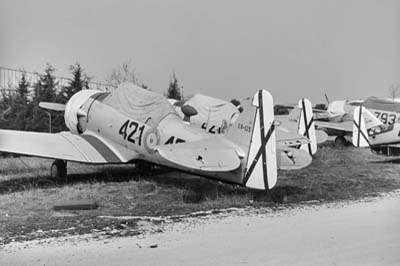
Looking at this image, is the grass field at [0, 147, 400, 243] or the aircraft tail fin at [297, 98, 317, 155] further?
the aircraft tail fin at [297, 98, 317, 155]

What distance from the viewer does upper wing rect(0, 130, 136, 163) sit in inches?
350

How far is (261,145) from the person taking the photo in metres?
6.64

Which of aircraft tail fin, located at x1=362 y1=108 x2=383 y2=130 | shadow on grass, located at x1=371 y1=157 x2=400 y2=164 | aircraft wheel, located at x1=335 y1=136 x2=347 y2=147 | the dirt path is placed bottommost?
aircraft wheel, located at x1=335 y1=136 x2=347 y2=147

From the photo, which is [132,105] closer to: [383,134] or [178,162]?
[178,162]

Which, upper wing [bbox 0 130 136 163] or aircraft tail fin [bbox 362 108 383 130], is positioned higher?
aircraft tail fin [bbox 362 108 383 130]

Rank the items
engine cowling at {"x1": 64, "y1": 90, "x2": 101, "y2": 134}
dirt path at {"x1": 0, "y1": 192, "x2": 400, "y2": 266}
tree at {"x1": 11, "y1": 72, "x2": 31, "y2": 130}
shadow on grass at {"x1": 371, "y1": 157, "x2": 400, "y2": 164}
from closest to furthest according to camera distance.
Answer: dirt path at {"x1": 0, "y1": 192, "x2": 400, "y2": 266} → engine cowling at {"x1": 64, "y1": 90, "x2": 101, "y2": 134} → shadow on grass at {"x1": 371, "y1": 157, "x2": 400, "y2": 164} → tree at {"x1": 11, "y1": 72, "x2": 31, "y2": 130}

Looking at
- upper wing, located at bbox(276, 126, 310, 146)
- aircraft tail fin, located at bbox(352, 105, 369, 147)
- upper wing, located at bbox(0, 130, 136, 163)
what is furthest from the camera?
aircraft tail fin, located at bbox(352, 105, 369, 147)

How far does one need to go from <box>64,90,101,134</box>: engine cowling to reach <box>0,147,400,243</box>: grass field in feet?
3.45

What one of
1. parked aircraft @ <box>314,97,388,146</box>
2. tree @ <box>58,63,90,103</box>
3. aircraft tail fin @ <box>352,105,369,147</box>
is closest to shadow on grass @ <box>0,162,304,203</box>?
parked aircraft @ <box>314,97,388,146</box>

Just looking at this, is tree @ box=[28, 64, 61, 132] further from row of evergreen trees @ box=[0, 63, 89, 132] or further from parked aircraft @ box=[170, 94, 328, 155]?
parked aircraft @ box=[170, 94, 328, 155]

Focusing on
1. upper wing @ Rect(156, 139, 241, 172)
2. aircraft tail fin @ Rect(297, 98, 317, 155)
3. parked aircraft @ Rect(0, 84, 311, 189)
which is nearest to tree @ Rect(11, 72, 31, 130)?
parked aircraft @ Rect(0, 84, 311, 189)

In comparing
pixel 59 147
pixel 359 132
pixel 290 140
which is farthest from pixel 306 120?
Answer: pixel 59 147

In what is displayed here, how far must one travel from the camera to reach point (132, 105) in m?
9.92

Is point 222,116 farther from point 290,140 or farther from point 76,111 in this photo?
point 76,111
